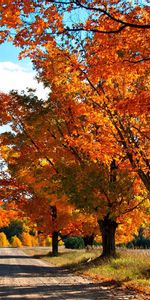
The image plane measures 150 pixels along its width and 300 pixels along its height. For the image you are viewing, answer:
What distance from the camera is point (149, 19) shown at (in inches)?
398

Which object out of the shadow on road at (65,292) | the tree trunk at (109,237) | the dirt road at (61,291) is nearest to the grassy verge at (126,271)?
the tree trunk at (109,237)

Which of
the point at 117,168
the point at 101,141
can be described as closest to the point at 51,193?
the point at 117,168

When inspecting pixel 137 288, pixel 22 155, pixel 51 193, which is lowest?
pixel 137 288

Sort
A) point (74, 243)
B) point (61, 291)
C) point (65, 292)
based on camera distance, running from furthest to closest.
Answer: point (74, 243)
point (61, 291)
point (65, 292)

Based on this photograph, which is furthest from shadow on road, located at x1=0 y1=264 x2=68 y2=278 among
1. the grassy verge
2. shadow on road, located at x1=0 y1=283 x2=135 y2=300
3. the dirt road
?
shadow on road, located at x1=0 y1=283 x2=135 y2=300

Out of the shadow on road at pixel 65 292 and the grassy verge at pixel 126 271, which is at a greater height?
the grassy verge at pixel 126 271

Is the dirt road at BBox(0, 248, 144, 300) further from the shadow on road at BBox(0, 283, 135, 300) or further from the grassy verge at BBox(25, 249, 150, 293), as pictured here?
the grassy verge at BBox(25, 249, 150, 293)

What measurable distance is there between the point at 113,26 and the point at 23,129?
12.8 meters

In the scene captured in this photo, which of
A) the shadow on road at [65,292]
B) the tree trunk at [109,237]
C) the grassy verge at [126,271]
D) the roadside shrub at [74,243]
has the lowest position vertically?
the shadow on road at [65,292]

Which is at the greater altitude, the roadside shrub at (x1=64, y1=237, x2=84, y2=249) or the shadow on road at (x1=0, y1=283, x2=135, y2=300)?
the roadside shrub at (x1=64, y1=237, x2=84, y2=249)

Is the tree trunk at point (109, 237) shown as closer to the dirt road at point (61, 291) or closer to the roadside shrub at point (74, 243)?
the dirt road at point (61, 291)

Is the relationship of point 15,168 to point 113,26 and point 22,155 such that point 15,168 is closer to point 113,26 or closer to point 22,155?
point 22,155

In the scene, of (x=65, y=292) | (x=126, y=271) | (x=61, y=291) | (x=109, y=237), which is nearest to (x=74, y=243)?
(x=109, y=237)

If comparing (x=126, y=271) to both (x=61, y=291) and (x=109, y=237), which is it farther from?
(x=109, y=237)
